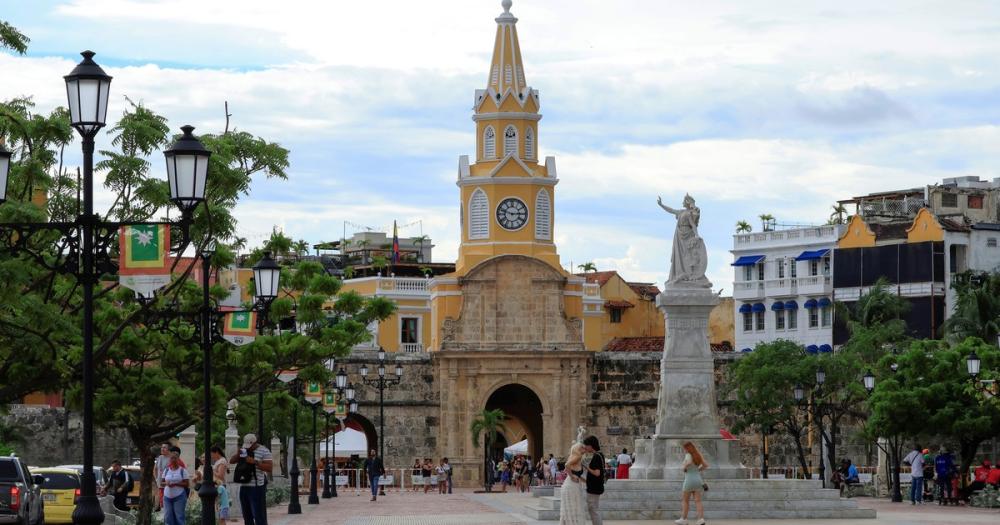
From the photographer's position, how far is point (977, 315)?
74.8m

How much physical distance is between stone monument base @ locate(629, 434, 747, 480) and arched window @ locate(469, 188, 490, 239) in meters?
40.5

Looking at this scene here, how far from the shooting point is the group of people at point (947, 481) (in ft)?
145

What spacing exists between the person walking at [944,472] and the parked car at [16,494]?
892 inches

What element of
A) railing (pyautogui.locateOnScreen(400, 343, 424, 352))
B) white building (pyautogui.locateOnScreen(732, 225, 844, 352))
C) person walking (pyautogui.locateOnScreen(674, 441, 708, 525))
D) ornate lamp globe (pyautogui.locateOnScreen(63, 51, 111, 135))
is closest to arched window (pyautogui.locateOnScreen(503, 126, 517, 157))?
railing (pyautogui.locateOnScreen(400, 343, 424, 352))

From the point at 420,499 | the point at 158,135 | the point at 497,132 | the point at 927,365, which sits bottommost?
the point at 420,499

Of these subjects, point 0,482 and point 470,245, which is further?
point 470,245

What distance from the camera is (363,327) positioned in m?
37.8

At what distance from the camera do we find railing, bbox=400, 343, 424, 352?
84856 mm

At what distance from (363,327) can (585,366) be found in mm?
39620

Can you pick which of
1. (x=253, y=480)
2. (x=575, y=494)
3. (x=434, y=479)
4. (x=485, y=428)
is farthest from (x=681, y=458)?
(x=485, y=428)

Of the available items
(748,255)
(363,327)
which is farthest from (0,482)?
(748,255)

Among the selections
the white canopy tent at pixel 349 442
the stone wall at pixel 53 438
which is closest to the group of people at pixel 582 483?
the white canopy tent at pixel 349 442

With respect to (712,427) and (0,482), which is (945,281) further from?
(0,482)

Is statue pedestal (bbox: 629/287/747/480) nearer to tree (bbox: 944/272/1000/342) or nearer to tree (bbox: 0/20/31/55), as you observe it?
tree (bbox: 0/20/31/55)
